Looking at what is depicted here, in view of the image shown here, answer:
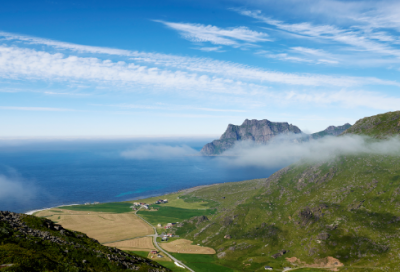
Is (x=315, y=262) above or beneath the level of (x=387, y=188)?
beneath

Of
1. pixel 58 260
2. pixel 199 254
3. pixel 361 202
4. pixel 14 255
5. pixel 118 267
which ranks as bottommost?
pixel 199 254

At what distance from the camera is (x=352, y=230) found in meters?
138

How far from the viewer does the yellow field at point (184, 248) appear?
477 feet

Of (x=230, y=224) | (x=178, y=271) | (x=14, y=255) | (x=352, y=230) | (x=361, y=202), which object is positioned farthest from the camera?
(x=230, y=224)

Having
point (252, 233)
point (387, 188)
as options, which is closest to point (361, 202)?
point (387, 188)

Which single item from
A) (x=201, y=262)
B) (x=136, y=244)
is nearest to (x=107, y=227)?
(x=136, y=244)

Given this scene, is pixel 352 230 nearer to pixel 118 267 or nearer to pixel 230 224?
pixel 230 224

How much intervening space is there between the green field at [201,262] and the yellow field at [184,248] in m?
5.93

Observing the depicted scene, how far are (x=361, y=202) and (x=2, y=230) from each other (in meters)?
189

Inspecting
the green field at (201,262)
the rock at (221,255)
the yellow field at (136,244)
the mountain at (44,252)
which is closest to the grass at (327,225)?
the rock at (221,255)

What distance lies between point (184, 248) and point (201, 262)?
2056 cm

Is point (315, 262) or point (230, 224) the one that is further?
point (230, 224)

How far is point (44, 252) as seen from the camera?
45.2 meters

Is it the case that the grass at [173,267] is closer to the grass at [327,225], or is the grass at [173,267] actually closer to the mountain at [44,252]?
the grass at [327,225]
